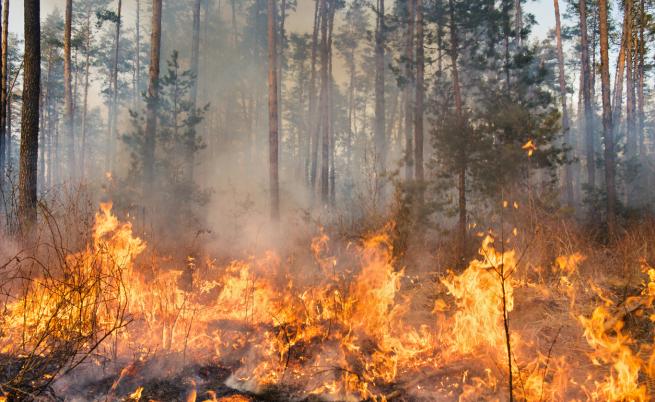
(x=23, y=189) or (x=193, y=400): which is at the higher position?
(x=23, y=189)

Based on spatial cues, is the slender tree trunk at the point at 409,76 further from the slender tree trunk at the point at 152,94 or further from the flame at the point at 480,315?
the slender tree trunk at the point at 152,94

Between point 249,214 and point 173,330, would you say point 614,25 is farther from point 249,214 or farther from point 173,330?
point 173,330

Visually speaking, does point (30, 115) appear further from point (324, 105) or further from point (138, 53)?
point (138, 53)

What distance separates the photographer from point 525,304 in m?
5.34

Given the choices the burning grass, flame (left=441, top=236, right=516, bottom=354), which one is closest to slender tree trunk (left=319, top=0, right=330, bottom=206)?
the burning grass

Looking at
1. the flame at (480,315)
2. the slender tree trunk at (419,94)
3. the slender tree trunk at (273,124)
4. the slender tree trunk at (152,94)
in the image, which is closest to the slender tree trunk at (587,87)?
the slender tree trunk at (419,94)

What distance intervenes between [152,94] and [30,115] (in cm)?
494

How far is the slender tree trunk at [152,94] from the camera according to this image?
12.4 metres

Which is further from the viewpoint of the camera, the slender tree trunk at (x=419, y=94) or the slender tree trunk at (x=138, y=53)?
the slender tree trunk at (x=138, y=53)

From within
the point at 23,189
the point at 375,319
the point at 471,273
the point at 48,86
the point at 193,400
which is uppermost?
the point at 48,86

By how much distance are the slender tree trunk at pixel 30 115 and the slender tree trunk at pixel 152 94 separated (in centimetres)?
451

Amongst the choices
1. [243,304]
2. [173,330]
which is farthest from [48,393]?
[243,304]

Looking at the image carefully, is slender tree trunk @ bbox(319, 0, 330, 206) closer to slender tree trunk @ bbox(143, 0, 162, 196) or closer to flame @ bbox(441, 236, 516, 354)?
slender tree trunk @ bbox(143, 0, 162, 196)

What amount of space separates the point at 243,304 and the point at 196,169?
810 inches
